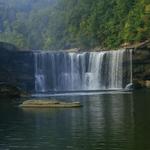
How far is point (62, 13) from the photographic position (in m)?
160

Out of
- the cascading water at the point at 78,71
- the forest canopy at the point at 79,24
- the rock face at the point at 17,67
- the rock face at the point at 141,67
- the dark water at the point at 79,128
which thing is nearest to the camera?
the dark water at the point at 79,128

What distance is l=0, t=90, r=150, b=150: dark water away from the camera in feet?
119

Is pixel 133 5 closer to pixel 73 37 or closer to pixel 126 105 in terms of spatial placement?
pixel 73 37

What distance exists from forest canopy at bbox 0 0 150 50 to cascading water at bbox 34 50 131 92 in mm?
11642

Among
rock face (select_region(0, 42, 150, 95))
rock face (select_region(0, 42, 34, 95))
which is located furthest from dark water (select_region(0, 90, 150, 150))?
rock face (select_region(0, 42, 34, 95))

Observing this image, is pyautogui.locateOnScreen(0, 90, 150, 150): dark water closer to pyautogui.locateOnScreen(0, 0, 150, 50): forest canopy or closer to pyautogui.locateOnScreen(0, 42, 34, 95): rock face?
pyautogui.locateOnScreen(0, 42, 34, 95): rock face

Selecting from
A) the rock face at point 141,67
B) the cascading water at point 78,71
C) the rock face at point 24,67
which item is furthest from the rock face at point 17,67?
the rock face at point 141,67

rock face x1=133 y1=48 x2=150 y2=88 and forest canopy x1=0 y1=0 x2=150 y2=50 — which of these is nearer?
rock face x1=133 y1=48 x2=150 y2=88

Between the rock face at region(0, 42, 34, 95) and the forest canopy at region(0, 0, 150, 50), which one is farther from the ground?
the forest canopy at region(0, 0, 150, 50)

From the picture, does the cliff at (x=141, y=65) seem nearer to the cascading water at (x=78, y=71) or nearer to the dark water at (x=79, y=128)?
the cascading water at (x=78, y=71)

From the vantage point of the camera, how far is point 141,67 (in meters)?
97.8

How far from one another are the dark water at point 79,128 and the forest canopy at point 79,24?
5499 cm

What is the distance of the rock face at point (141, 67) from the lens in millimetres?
97062

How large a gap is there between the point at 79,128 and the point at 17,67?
193 ft
